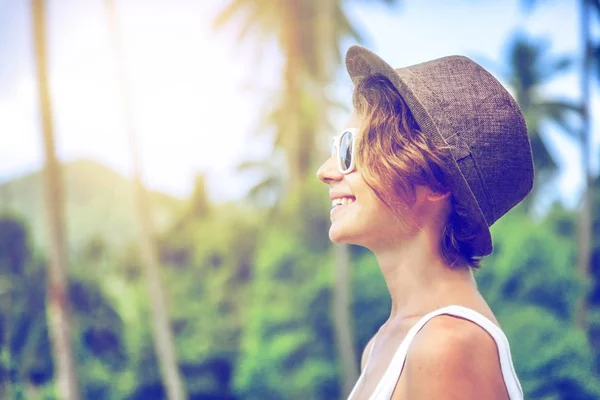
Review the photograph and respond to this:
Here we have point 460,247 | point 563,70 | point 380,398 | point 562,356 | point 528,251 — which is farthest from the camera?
point 563,70

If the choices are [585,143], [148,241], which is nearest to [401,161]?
[148,241]

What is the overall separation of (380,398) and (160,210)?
19852 millimetres

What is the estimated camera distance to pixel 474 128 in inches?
46.6

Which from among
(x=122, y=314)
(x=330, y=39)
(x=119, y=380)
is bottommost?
(x=119, y=380)

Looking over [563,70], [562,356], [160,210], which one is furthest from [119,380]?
[563,70]

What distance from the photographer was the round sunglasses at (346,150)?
4.27 feet

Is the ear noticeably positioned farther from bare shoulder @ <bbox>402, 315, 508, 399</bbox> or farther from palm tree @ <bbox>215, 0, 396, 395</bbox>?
palm tree @ <bbox>215, 0, 396, 395</bbox>

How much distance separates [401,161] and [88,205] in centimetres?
2645

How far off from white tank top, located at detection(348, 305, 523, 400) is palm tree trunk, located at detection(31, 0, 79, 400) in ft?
25.8

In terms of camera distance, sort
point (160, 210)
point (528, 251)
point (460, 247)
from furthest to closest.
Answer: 1. point (160, 210)
2. point (528, 251)
3. point (460, 247)

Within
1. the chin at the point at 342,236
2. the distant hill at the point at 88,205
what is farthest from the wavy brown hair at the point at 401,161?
the distant hill at the point at 88,205

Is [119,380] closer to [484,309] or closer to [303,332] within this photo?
[303,332]

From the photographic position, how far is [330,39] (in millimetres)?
12875

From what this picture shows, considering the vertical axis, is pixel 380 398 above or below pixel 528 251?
above
